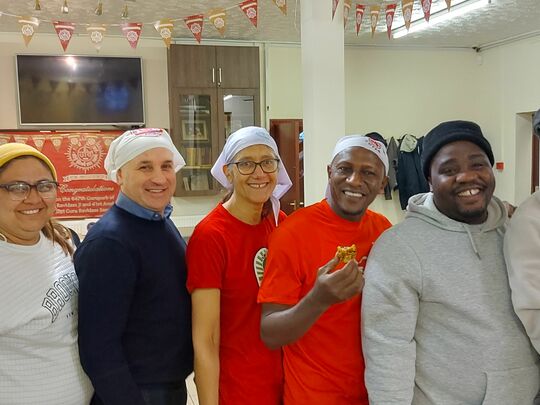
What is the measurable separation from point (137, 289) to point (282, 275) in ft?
1.41

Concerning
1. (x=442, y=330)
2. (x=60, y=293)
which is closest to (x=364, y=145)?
(x=442, y=330)

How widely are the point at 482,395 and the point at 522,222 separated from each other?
463mm

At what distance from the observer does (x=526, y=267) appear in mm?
1273

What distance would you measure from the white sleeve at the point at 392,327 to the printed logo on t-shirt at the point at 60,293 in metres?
0.84

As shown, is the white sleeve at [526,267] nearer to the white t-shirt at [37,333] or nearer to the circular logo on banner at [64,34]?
Answer: the white t-shirt at [37,333]

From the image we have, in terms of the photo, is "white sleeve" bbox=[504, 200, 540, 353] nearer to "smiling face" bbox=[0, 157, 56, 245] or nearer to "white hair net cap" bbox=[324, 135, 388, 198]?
"white hair net cap" bbox=[324, 135, 388, 198]

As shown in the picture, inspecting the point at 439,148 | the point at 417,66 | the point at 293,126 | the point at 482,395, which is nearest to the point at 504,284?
the point at 482,395

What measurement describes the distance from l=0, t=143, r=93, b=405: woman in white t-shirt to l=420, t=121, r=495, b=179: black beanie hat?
1.10 m

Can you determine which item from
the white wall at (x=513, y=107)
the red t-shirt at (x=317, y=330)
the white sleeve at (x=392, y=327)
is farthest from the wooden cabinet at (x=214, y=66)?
the white sleeve at (x=392, y=327)

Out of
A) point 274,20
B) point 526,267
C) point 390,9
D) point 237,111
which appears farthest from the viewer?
point 237,111

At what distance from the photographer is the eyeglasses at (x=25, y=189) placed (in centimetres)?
141

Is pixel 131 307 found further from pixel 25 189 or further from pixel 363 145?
pixel 363 145

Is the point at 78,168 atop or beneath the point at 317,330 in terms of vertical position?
atop

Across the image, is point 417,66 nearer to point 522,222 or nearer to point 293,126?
point 293,126
